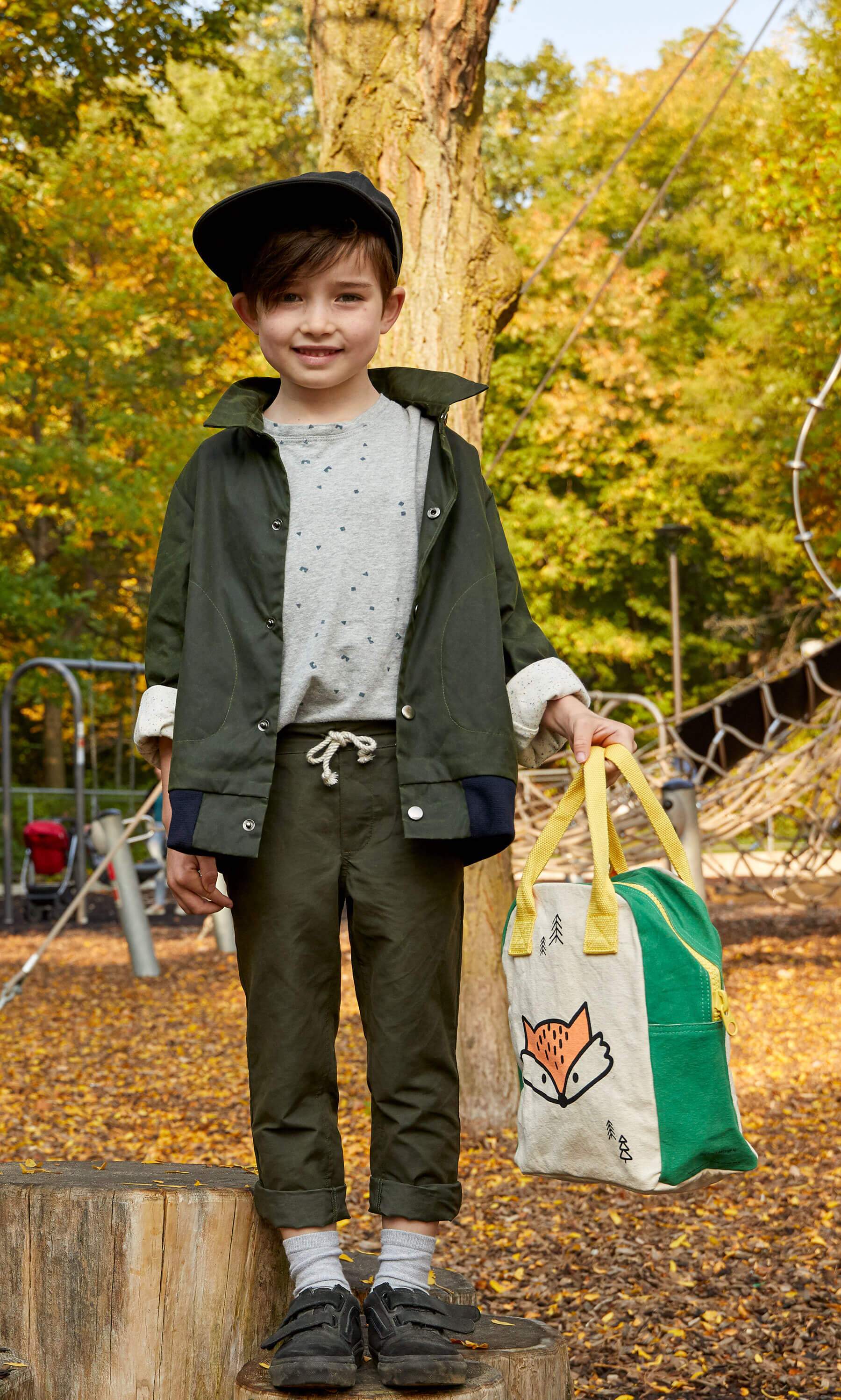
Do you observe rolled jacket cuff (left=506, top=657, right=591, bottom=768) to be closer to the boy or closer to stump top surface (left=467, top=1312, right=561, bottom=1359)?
the boy

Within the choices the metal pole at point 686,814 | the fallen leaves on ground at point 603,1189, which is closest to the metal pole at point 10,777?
the fallen leaves on ground at point 603,1189

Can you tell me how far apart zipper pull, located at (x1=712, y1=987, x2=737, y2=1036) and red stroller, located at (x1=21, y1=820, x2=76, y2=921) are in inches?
417

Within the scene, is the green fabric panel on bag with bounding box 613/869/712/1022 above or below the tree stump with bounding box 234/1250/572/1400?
above

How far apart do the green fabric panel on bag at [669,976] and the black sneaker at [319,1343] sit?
2.04 feet

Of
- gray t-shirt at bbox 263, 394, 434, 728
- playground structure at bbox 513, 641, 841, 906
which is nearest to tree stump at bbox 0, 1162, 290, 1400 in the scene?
gray t-shirt at bbox 263, 394, 434, 728

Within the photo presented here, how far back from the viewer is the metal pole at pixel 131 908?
348 inches

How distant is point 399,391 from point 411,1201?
128 cm

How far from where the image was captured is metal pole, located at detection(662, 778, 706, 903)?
816 centimetres

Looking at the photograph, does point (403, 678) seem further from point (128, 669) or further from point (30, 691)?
point (30, 691)

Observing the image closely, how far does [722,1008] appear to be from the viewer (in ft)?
6.86

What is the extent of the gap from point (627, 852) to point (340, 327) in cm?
679

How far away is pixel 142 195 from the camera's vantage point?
53.6ft

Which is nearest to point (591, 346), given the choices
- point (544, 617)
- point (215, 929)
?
point (544, 617)

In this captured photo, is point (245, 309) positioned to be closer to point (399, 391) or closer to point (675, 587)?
point (399, 391)
